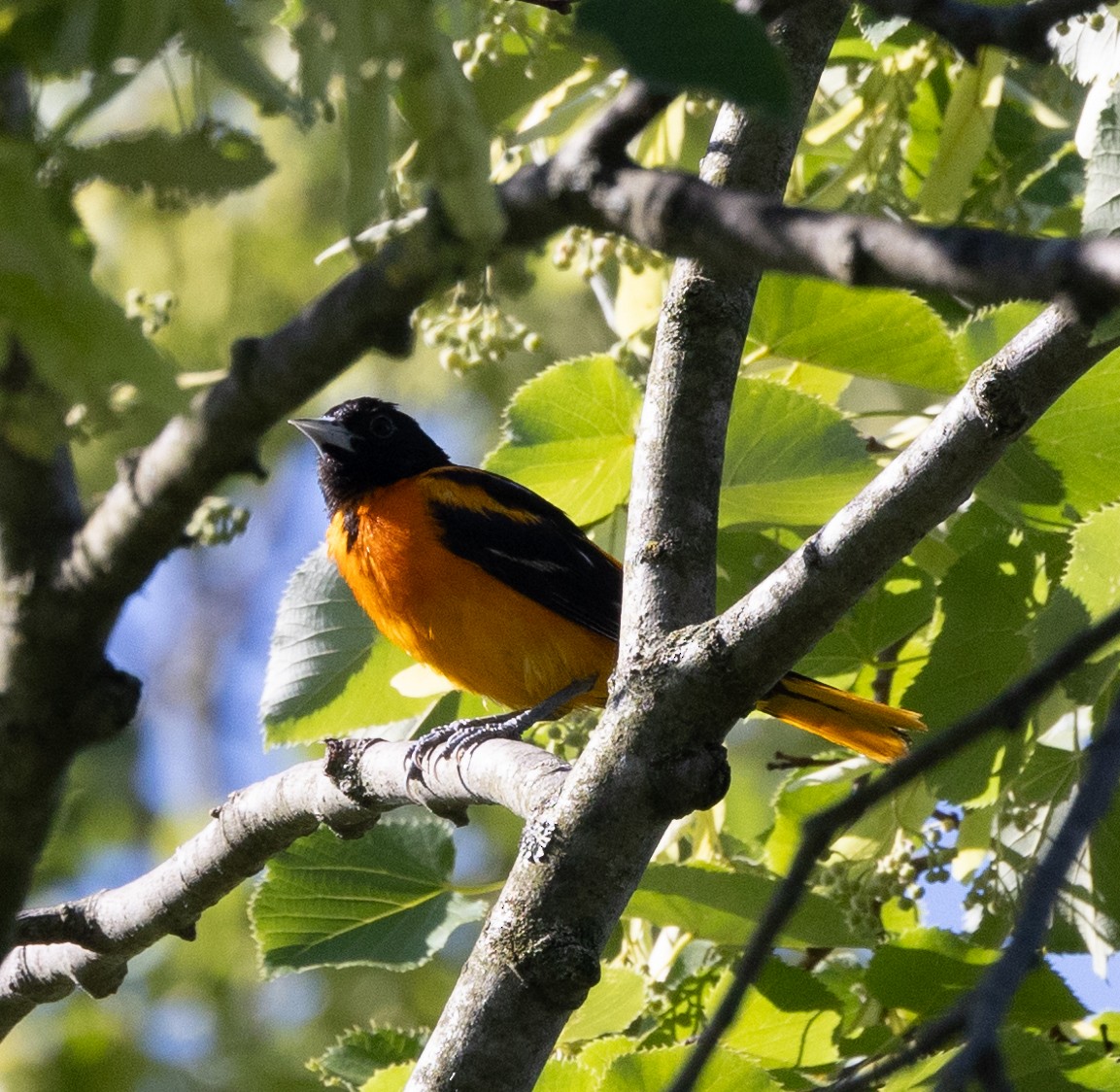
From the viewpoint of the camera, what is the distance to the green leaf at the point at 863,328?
3.03 m

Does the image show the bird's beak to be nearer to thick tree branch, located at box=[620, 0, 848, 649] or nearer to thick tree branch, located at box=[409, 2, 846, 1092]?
thick tree branch, located at box=[620, 0, 848, 649]

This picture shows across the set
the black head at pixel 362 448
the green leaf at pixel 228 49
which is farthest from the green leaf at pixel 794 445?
the black head at pixel 362 448

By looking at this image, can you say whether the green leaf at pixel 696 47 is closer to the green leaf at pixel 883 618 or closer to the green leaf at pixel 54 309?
the green leaf at pixel 54 309

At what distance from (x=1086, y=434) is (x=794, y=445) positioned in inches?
23.9

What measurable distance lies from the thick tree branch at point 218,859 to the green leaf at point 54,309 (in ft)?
5.98

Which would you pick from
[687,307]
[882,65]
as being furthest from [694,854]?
[882,65]

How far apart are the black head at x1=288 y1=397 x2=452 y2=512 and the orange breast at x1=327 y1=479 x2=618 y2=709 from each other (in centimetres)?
45

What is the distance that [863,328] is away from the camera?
3.08 meters

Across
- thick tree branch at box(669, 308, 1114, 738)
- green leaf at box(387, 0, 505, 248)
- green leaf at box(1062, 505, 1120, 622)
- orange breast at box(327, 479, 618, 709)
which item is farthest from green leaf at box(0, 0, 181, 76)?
orange breast at box(327, 479, 618, 709)

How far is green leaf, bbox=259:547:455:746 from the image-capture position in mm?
3363

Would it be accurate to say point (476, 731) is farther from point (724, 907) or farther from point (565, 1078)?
point (565, 1078)

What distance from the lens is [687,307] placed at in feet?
8.51

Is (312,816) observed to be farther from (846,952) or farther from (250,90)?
(250,90)

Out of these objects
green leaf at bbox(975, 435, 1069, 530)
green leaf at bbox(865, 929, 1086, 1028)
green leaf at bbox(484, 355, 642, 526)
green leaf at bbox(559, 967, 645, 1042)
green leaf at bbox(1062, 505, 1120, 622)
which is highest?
green leaf at bbox(484, 355, 642, 526)
